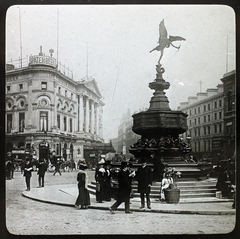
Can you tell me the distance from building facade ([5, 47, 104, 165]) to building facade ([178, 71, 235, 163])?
458 centimetres

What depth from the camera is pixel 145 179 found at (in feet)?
35.9

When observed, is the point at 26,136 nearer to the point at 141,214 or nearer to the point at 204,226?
the point at 141,214

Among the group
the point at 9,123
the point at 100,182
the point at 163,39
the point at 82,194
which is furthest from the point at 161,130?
the point at 9,123

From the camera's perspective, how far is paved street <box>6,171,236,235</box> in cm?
952

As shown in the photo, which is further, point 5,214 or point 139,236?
point 5,214

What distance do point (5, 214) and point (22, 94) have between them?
17.0 ft

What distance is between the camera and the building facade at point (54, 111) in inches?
533

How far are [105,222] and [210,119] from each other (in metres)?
8.12

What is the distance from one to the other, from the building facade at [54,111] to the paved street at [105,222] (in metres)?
3.67

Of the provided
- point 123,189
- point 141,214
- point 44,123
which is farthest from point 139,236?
point 44,123

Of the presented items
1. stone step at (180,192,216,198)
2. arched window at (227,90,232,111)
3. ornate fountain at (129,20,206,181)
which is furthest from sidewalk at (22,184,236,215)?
arched window at (227,90,232,111)

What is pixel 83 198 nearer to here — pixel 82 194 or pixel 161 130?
pixel 82 194

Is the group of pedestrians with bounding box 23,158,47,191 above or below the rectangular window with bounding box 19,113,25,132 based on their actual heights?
below

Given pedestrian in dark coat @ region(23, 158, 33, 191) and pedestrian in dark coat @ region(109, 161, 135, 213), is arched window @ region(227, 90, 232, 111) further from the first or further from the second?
pedestrian in dark coat @ region(23, 158, 33, 191)
